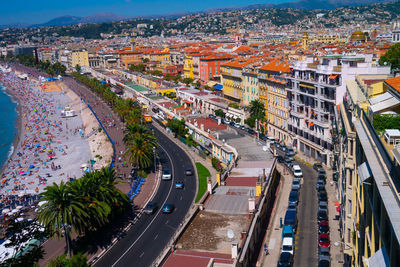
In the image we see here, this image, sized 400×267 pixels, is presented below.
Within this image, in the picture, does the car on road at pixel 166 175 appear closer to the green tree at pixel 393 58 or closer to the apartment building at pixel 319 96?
the apartment building at pixel 319 96

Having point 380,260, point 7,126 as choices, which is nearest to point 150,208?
point 380,260

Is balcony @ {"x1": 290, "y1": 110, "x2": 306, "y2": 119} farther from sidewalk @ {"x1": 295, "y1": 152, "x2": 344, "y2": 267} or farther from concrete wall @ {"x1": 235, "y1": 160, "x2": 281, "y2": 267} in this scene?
concrete wall @ {"x1": 235, "y1": 160, "x2": 281, "y2": 267}

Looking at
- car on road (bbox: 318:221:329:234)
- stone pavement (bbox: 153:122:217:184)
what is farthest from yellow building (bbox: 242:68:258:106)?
car on road (bbox: 318:221:329:234)

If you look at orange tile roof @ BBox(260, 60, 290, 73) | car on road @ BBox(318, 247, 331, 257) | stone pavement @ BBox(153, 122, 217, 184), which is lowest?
stone pavement @ BBox(153, 122, 217, 184)

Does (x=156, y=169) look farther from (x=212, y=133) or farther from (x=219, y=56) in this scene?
(x=219, y=56)

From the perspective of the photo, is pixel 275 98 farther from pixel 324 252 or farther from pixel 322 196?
pixel 324 252

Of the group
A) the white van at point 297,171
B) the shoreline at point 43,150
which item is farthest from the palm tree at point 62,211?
the white van at point 297,171

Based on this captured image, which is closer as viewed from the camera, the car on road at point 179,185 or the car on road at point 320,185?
the car on road at point 320,185
